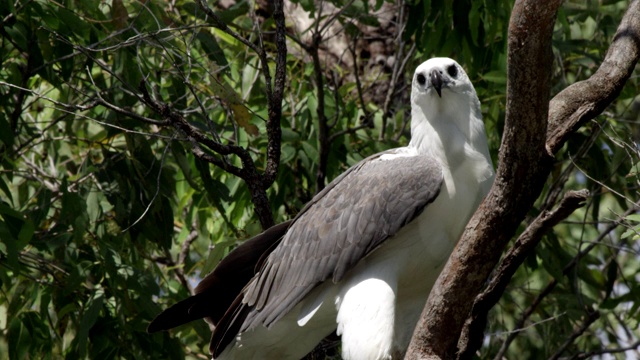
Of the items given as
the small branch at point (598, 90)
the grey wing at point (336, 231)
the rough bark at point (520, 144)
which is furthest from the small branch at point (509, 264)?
the grey wing at point (336, 231)

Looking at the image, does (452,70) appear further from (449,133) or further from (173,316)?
(173,316)

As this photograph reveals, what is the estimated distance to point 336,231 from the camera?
14.8ft

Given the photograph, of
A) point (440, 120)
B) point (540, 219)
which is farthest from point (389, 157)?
point (540, 219)

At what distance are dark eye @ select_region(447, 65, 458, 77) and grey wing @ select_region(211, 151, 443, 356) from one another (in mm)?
437

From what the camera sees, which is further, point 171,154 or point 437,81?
point 171,154

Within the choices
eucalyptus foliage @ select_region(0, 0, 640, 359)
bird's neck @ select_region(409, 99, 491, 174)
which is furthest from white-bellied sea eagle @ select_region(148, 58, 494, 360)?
eucalyptus foliage @ select_region(0, 0, 640, 359)

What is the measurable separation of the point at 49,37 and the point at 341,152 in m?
1.86

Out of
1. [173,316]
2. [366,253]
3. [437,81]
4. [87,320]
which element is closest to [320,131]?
[437,81]

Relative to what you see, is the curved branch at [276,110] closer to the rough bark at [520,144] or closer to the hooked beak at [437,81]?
the hooked beak at [437,81]

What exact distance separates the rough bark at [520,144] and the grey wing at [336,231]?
2.46 feet

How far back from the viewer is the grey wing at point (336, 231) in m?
4.28

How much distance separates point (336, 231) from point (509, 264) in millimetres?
1090

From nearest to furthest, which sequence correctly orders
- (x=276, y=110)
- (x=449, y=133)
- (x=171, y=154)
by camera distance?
(x=276, y=110) < (x=449, y=133) < (x=171, y=154)

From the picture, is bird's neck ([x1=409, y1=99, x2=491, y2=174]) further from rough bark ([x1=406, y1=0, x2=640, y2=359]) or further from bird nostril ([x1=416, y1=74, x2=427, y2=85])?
rough bark ([x1=406, y1=0, x2=640, y2=359])
